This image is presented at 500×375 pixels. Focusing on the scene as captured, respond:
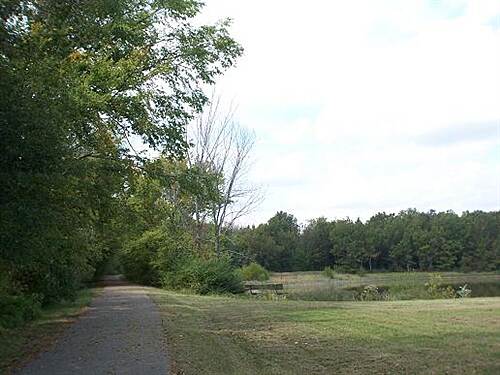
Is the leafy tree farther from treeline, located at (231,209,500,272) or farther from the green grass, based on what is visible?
the green grass

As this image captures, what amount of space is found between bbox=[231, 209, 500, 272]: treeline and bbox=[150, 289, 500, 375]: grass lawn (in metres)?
73.5

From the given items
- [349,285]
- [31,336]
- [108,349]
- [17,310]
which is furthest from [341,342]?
[349,285]

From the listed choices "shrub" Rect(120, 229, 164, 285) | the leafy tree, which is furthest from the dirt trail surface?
the leafy tree

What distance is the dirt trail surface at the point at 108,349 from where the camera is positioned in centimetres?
1027

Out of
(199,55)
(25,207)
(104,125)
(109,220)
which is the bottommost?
(25,207)

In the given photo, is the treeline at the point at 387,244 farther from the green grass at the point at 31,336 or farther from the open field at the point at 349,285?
the green grass at the point at 31,336

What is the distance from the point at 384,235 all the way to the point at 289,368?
103147 millimetres

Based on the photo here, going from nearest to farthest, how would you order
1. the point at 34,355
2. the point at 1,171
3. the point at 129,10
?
the point at 1,171 → the point at 34,355 → the point at 129,10

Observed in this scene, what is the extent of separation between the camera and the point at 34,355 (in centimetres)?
1202

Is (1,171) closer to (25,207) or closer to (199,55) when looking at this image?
(25,207)

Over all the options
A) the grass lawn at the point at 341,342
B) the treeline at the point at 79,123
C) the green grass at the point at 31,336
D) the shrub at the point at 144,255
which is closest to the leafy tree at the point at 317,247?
the shrub at the point at 144,255

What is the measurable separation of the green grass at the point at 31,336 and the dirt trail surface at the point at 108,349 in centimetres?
33

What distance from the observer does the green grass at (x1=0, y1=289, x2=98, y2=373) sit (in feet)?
38.4

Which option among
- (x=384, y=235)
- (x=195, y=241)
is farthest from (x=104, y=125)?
(x=384, y=235)
